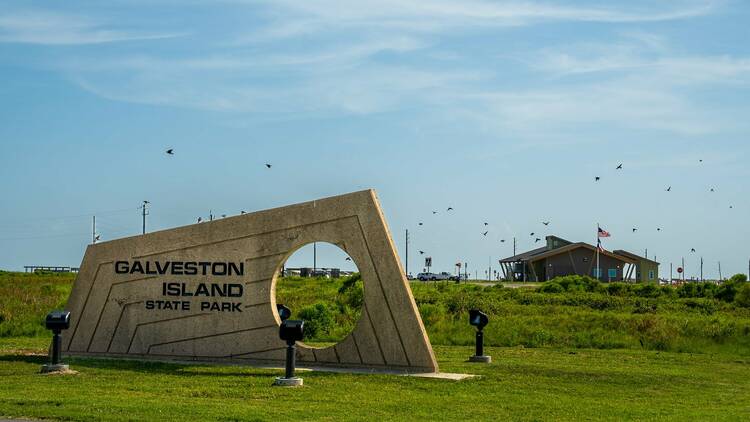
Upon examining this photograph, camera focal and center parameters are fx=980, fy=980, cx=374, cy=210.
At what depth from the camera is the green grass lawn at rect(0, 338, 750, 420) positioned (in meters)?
12.4

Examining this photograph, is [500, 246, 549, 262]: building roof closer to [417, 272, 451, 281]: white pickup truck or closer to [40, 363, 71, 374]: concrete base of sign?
[417, 272, 451, 281]: white pickup truck

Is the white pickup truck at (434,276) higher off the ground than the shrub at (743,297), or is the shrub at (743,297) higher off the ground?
the white pickup truck at (434,276)

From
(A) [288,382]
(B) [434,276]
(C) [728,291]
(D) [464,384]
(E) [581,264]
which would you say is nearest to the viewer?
(A) [288,382]

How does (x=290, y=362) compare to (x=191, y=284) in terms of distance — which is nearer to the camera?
(x=290, y=362)

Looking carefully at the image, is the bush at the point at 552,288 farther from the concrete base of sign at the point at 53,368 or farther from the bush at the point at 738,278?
the concrete base of sign at the point at 53,368

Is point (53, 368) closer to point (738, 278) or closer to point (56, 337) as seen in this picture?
point (56, 337)

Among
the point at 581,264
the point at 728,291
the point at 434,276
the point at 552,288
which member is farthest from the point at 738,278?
the point at 434,276

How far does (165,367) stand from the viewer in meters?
17.6

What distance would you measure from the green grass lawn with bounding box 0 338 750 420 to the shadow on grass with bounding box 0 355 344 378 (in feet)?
0.06

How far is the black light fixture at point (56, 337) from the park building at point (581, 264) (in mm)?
63852

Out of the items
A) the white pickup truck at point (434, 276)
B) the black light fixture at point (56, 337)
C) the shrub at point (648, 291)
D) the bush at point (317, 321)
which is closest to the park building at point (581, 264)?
the white pickup truck at point (434, 276)

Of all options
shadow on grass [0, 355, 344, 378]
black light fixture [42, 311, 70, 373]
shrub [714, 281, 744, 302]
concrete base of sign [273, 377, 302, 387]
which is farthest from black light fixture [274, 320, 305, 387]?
shrub [714, 281, 744, 302]

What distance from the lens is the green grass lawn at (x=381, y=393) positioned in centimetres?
1243

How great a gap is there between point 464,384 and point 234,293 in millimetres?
5090
